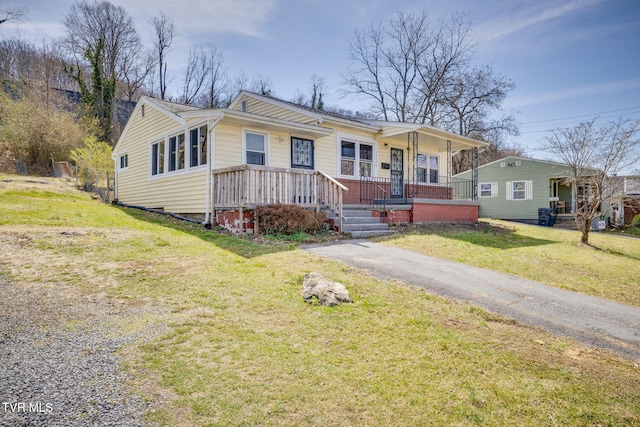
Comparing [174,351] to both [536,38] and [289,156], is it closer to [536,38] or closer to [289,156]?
[289,156]

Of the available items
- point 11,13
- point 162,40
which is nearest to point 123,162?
point 11,13

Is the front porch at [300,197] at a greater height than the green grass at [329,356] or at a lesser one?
greater

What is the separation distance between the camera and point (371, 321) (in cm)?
380

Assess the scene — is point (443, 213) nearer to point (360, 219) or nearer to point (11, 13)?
point (360, 219)

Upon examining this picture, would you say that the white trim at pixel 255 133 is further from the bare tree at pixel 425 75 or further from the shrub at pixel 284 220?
the bare tree at pixel 425 75

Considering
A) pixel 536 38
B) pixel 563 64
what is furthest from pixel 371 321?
pixel 563 64

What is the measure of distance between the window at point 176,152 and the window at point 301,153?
147 inches

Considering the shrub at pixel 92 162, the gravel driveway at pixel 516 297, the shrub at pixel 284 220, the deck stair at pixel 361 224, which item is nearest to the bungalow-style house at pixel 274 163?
the deck stair at pixel 361 224

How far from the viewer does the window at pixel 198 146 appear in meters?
10.7

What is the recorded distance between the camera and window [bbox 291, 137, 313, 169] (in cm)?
1194

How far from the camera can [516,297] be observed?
17.2ft

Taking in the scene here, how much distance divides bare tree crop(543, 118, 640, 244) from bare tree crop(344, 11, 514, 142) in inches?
596

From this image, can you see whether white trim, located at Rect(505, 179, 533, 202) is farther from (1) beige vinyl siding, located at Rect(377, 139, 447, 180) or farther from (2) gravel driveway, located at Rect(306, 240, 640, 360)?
(2) gravel driveway, located at Rect(306, 240, 640, 360)

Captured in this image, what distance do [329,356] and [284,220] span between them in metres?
6.00
